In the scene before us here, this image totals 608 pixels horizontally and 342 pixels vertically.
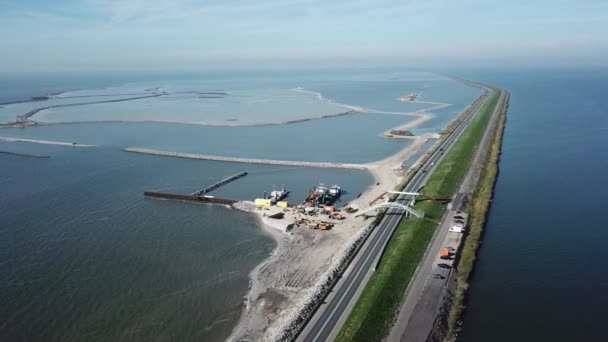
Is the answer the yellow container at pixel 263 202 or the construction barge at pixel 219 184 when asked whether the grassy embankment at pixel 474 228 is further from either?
the construction barge at pixel 219 184

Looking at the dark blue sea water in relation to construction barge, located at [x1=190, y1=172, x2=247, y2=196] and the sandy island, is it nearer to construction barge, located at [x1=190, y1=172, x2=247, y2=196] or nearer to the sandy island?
the sandy island

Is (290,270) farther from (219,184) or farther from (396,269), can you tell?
(219,184)

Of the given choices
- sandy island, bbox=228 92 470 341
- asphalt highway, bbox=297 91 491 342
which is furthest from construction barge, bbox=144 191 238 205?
asphalt highway, bbox=297 91 491 342

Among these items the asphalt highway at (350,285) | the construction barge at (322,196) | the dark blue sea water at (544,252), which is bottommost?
the dark blue sea water at (544,252)

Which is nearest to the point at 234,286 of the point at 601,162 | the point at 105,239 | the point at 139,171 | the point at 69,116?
the point at 105,239

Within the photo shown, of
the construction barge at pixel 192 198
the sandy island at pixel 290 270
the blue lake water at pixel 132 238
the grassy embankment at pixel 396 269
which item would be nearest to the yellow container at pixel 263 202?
the sandy island at pixel 290 270

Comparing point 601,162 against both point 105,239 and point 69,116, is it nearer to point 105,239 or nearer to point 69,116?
point 105,239
